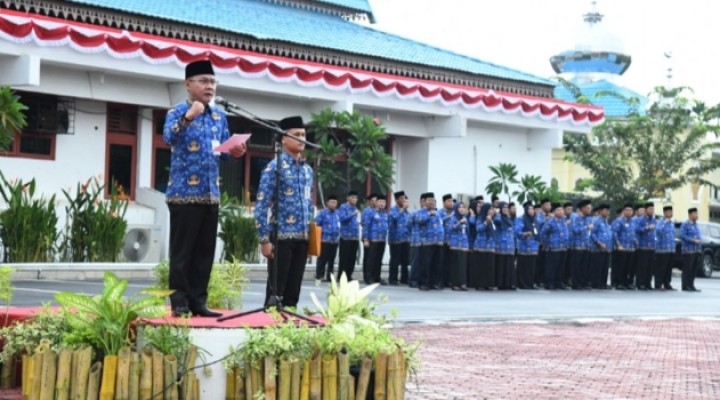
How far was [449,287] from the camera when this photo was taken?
23578 millimetres

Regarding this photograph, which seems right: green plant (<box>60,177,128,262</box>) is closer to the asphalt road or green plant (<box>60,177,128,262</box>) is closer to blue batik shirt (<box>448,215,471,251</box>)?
the asphalt road

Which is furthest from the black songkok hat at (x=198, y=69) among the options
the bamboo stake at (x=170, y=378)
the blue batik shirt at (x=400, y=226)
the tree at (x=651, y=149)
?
the tree at (x=651, y=149)

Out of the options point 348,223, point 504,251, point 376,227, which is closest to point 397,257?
point 376,227

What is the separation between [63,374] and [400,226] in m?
16.7

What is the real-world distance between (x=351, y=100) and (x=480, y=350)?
1579 cm

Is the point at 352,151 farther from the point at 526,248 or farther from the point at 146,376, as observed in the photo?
the point at 146,376

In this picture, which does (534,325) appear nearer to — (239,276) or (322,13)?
(239,276)

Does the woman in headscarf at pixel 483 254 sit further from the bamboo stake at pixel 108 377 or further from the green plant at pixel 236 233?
the bamboo stake at pixel 108 377

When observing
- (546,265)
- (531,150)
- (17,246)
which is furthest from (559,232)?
(17,246)

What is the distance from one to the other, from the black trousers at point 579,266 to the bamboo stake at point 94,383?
1949 cm

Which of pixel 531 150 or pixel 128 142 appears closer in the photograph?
pixel 128 142

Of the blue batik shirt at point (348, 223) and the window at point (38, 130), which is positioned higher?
the window at point (38, 130)

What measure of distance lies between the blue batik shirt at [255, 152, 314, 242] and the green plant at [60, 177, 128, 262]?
11.5 meters

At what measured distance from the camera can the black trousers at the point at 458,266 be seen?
2331 centimetres
